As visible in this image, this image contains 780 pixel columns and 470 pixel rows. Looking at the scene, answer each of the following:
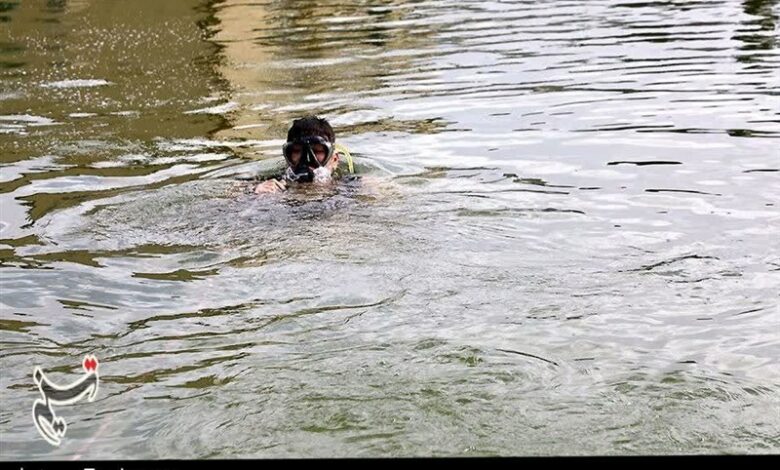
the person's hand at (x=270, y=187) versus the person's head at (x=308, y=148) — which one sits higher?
the person's head at (x=308, y=148)

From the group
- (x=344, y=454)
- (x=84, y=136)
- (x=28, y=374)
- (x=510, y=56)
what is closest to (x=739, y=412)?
(x=344, y=454)

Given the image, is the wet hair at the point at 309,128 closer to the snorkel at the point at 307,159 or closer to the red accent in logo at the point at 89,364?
the snorkel at the point at 307,159

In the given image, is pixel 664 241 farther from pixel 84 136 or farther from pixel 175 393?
pixel 84 136

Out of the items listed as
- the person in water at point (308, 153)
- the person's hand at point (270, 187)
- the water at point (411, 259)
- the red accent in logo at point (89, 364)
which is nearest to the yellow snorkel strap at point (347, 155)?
the person in water at point (308, 153)

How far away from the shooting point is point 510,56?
49.3 ft

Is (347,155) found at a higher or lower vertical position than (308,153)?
lower

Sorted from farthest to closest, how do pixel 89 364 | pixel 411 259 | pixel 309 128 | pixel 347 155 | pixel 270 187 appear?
pixel 347 155 < pixel 309 128 < pixel 270 187 < pixel 411 259 < pixel 89 364

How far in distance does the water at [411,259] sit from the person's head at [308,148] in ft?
1.35

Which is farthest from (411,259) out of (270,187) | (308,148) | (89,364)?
(89,364)

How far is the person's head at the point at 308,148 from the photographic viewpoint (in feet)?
28.8

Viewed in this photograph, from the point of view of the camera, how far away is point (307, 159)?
884 centimetres

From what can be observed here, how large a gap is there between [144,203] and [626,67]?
7269mm

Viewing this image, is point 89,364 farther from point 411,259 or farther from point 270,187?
point 270,187

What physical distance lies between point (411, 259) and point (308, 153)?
2.13m
